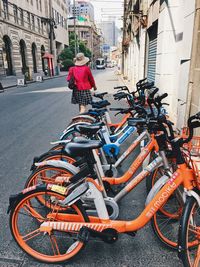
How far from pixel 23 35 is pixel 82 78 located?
101 ft

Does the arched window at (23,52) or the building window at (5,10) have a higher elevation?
the building window at (5,10)

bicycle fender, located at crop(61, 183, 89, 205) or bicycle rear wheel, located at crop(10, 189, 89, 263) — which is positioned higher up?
bicycle fender, located at crop(61, 183, 89, 205)

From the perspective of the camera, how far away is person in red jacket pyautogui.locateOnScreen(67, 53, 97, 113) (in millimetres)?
6270

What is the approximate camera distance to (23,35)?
33062mm

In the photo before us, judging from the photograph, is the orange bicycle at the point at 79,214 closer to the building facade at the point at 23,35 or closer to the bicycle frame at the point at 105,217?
the bicycle frame at the point at 105,217

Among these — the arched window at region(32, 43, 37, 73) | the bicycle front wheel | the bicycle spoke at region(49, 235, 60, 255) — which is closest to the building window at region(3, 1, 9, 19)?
the arched window at region(32, 43, 37, 73)

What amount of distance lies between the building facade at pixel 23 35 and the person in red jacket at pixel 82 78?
2075 centimetres

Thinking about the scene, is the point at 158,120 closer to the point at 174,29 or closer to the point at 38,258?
the point at 38,258

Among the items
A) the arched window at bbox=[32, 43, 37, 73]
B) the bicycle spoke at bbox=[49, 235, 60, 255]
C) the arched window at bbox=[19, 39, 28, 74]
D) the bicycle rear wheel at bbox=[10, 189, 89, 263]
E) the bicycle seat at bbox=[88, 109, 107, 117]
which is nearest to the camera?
the bicycle rear wheel at bbox=[10, 189, 89, 263]

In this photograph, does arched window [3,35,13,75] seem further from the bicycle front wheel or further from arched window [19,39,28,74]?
the bicycle front wheel

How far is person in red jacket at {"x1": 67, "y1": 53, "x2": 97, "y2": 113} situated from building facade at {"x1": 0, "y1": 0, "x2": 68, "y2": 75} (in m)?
20.7

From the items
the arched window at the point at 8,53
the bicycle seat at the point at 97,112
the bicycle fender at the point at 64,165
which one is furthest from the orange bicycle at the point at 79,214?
the arched window at the point at 8,53

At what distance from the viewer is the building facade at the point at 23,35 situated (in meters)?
28.3

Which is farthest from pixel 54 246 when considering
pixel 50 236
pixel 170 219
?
pixel 170 219
